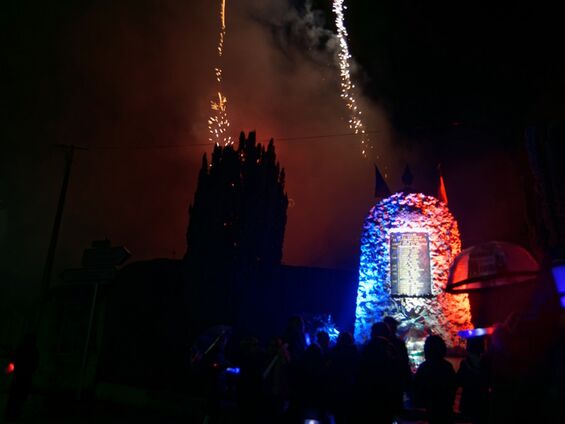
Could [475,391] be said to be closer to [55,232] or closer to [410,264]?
[410,264]

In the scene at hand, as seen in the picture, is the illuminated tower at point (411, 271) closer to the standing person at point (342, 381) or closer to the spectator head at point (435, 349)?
the standing person at point (342, 381)

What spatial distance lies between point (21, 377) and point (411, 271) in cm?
961

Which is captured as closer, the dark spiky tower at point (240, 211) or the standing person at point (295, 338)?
the standing person at point (295, 338)

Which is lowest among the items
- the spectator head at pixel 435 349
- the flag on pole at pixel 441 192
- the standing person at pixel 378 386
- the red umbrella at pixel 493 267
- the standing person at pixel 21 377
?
the standing person at pixel 21 377

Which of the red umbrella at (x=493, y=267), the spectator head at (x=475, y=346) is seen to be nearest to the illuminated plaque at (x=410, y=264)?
the red umbrella at (x=493, y=267)

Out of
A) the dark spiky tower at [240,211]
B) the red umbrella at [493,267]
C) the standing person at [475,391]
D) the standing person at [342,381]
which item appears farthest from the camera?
the dark spiky tower at [240,211]

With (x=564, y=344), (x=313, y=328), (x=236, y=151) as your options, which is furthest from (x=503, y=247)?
(x=236, y=151)

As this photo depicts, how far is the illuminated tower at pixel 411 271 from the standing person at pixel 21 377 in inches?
310

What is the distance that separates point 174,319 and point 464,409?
350 inches

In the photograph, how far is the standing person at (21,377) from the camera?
26.9 ft

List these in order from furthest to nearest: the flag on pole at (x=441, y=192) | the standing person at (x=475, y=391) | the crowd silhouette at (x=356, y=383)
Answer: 1. the flag on pole at (x=441, y=192)
2. the standing person at (x=475, y=391)
3. the crowd silhouette at (x=356, y=383)

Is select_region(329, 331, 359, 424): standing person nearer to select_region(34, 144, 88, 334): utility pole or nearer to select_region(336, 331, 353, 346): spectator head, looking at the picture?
select_region(336, 331, 353, 346): spectator head

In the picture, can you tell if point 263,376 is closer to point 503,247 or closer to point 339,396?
point 339,396

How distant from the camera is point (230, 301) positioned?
16656 millimetres
